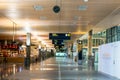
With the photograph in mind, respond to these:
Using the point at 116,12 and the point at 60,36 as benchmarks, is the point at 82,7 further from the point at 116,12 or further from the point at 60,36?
the point at 60,36

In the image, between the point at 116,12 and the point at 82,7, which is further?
the point at 116,12

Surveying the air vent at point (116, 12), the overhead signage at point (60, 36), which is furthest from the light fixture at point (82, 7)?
the overhead signage at point (60, 36)

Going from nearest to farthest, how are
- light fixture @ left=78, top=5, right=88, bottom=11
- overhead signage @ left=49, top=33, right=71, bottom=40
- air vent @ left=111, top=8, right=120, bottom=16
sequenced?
1. light fixture @ left=78, top=5, right=88, bottom=11
2. air vent @ left=111, top=8, right=120, bottom=16
3. overhead signage @ left=49, top=33, right=71, bottom=40

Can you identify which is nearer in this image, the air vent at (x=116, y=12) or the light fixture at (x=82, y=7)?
the light fixture at (x=82, y=7)

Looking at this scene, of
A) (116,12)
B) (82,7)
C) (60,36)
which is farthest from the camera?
(60,36)

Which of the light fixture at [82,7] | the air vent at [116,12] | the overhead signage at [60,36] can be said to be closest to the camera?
the light fixture at [82,7]

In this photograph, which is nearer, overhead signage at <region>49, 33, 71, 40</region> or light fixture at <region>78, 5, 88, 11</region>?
light fixture at <region>78, 5, 88, 11</region>

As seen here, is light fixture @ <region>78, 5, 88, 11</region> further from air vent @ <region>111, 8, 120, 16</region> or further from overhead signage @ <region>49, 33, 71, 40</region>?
overhead signage @ <region>49, 33, 71, 40</region>

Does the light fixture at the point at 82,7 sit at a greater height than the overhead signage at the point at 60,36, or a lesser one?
greater

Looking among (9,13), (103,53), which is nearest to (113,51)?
(103,53)

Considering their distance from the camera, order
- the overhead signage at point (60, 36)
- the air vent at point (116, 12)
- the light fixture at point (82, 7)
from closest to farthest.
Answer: the light fixture at point (82, 7) → the air vent at point (116, 12) → the overhead signage at point (60, 36)

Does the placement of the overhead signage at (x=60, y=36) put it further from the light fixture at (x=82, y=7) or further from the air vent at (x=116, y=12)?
the light fixture at (x=82, y=7)

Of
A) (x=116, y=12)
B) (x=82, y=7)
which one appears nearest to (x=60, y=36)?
(x=116, y=12)

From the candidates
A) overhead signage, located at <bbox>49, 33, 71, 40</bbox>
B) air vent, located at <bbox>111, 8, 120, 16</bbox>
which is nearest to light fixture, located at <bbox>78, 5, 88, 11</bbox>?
air vent, located at <bbox>111, 8, 120, 16</bbox>
